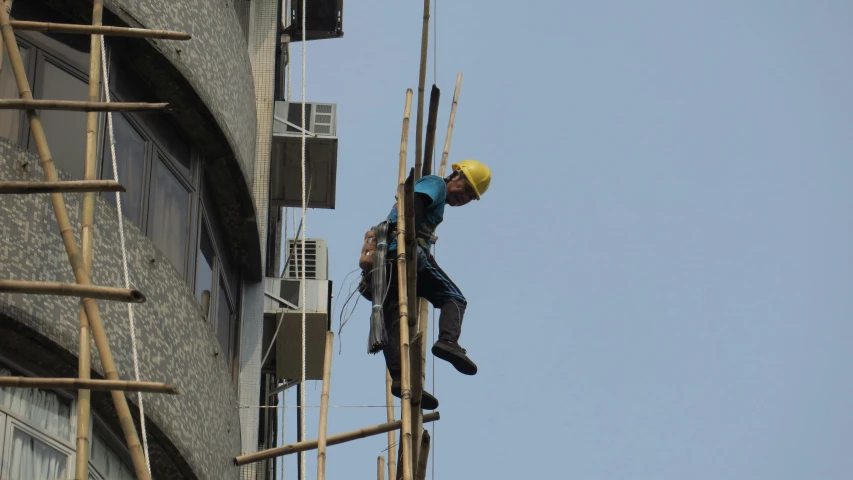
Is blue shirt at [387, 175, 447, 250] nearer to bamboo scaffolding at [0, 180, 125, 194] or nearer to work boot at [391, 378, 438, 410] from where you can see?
work boot at [391, 378, 438, 410]

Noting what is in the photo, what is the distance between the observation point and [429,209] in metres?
10.9

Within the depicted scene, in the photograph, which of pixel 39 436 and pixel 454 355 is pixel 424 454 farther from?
pixel 39 436

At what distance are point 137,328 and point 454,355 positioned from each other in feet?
6.79

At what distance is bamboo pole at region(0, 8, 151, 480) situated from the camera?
812cm

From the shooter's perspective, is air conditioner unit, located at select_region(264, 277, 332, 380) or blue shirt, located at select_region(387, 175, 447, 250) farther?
air conditioner unit, located at select_region(264, 277, 332, 380)

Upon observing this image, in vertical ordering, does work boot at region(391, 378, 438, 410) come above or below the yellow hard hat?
below

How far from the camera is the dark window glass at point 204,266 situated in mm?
11578

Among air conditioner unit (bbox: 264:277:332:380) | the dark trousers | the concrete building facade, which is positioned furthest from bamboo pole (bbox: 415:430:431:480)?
air conditioner unit (bbox: 264:277:332:380)

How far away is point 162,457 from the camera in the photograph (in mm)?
9938

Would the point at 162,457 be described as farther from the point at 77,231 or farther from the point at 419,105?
the point at 419,105

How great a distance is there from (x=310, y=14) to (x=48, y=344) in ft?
32.4

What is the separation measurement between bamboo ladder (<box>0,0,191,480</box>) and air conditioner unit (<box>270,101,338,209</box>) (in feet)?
19.0

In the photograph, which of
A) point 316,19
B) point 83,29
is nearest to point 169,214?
point 83,29

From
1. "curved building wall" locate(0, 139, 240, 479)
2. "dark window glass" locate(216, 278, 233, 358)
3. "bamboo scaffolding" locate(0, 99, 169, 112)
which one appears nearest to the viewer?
"bamboo scaffolding" locate(0, 99, 169, 112)
